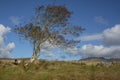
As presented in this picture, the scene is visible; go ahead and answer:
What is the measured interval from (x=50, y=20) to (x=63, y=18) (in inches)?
84.3

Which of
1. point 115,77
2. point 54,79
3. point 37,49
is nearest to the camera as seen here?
point 54,79

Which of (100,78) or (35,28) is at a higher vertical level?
(35,28)

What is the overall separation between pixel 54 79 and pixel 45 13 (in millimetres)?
24264

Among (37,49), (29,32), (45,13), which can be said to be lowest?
(37,49)

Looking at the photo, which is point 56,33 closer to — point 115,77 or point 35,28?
point 35,28

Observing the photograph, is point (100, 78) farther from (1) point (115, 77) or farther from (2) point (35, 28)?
(2) point (35, 28)

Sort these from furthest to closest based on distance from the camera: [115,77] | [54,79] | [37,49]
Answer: [37,49] < [115,77] < [54,79]

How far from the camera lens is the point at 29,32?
44750mm

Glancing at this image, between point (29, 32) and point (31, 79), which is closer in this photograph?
point (31, 79)

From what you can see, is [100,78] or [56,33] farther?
[56,33]

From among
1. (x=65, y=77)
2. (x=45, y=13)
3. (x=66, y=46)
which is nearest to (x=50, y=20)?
(x=45, y=13)

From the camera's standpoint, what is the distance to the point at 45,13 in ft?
148

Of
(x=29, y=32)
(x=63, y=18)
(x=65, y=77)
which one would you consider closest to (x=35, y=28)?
(x=29, y=32)

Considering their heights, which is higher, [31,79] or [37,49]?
[37,49]
